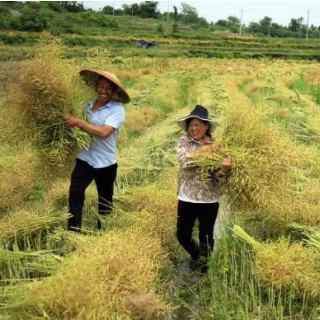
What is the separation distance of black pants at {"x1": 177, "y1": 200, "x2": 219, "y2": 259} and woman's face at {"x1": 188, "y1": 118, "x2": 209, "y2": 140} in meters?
0.52

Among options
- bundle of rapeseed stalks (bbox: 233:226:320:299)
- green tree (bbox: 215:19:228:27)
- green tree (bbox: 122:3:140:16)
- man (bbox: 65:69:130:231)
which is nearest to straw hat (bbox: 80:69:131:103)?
man (bbox: 65:69:130:231)

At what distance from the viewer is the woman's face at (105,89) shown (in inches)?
152

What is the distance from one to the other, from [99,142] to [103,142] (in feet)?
0.11

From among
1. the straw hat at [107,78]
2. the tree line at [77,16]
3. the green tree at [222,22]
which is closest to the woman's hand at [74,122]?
the straw hat at [107,78]

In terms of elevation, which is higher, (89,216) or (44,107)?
(44,107)

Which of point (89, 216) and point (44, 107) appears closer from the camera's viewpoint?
point (44, 107)

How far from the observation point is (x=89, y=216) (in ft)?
14.8

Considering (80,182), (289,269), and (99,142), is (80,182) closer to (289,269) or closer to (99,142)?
(99,142)

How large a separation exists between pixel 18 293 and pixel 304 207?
8.16 feet

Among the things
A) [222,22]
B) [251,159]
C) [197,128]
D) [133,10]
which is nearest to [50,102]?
[197,128]

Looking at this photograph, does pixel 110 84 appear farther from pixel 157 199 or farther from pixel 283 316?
pixel 283 316

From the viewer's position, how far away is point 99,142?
3.87 m

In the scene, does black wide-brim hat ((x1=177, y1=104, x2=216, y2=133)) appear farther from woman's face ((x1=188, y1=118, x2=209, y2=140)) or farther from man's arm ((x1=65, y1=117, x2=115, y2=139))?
man's arm ((x1=65, y1=117, x2=115, y2=139))

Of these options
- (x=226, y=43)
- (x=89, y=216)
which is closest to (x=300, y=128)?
(x=89, y=216)
